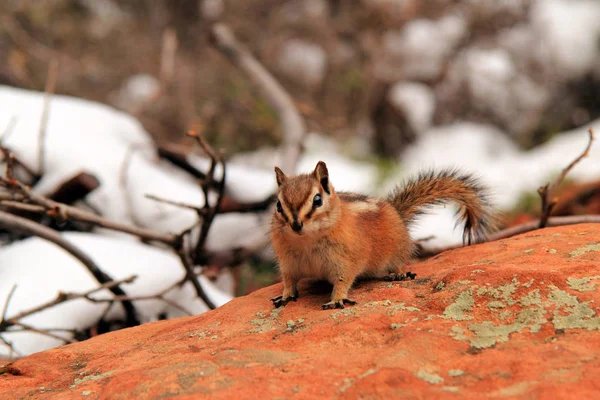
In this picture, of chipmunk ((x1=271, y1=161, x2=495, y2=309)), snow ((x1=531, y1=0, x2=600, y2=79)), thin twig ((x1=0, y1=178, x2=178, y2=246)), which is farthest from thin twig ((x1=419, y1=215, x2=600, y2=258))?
snow ((x1=531, y1=0, x2=600, y2=79))

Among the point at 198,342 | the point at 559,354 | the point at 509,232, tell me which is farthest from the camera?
the point at 509,232

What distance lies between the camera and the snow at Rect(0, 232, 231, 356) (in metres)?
3.71

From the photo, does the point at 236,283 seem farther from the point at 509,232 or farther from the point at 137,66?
the point at 137,66

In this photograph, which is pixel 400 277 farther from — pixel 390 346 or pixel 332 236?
pixel 390 346

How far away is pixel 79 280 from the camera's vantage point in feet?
13.3

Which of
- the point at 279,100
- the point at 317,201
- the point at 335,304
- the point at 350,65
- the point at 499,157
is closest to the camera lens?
the point at 335,304

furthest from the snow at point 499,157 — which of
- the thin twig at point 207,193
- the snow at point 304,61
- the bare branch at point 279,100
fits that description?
the thin twig at point 207,193

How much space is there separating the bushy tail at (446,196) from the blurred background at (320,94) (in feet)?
4.92

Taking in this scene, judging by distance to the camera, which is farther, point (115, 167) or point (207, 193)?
point (115, 167)

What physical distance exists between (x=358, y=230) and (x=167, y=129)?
705 cm

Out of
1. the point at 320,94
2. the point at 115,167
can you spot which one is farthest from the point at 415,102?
the point at 115,167

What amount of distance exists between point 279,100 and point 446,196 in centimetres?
324

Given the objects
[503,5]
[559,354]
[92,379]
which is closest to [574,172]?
[503,5]

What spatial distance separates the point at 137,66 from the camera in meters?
11.2
